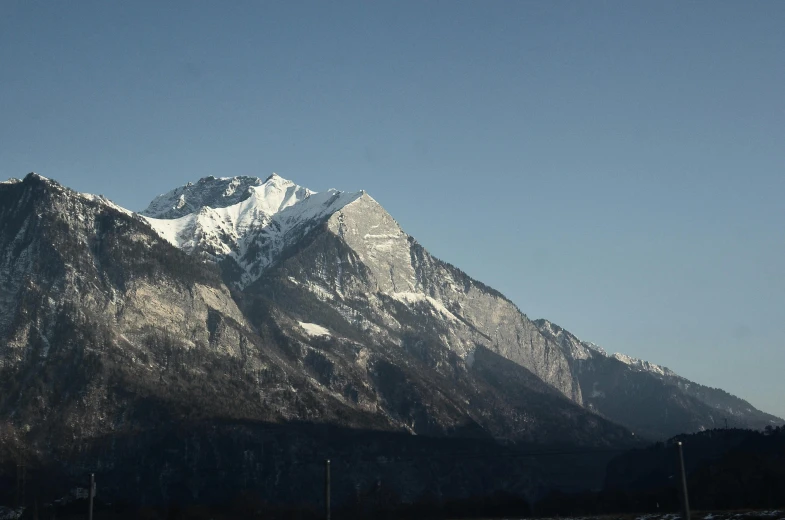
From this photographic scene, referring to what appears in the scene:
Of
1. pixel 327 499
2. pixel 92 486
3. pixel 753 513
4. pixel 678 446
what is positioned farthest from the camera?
pixel 753 513

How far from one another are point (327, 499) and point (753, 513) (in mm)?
83231

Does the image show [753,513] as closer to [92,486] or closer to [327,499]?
[327,499]

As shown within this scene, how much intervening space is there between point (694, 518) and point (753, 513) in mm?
11619

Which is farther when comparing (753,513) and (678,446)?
(753,513)

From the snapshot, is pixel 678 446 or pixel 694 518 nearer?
pixel 678 446

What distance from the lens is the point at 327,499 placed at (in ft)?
458

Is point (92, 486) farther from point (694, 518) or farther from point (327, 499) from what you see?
point (694, 518)

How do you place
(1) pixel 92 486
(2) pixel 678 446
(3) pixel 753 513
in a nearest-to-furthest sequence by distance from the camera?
(2) pixel 678 446, (1) pixel 92 486, (3) pixel 753 513

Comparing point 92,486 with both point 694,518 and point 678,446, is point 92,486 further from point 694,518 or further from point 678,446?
point 694,518

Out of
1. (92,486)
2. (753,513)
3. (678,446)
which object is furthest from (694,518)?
(92,486)

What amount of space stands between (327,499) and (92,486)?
35.3 meters

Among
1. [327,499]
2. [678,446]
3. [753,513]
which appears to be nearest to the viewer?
[678,446]

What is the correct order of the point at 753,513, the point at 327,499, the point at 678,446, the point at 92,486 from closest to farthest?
the point at 678,446
the point at 327,499
the point at 92,486
the point at 753,513

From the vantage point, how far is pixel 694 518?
189 m
